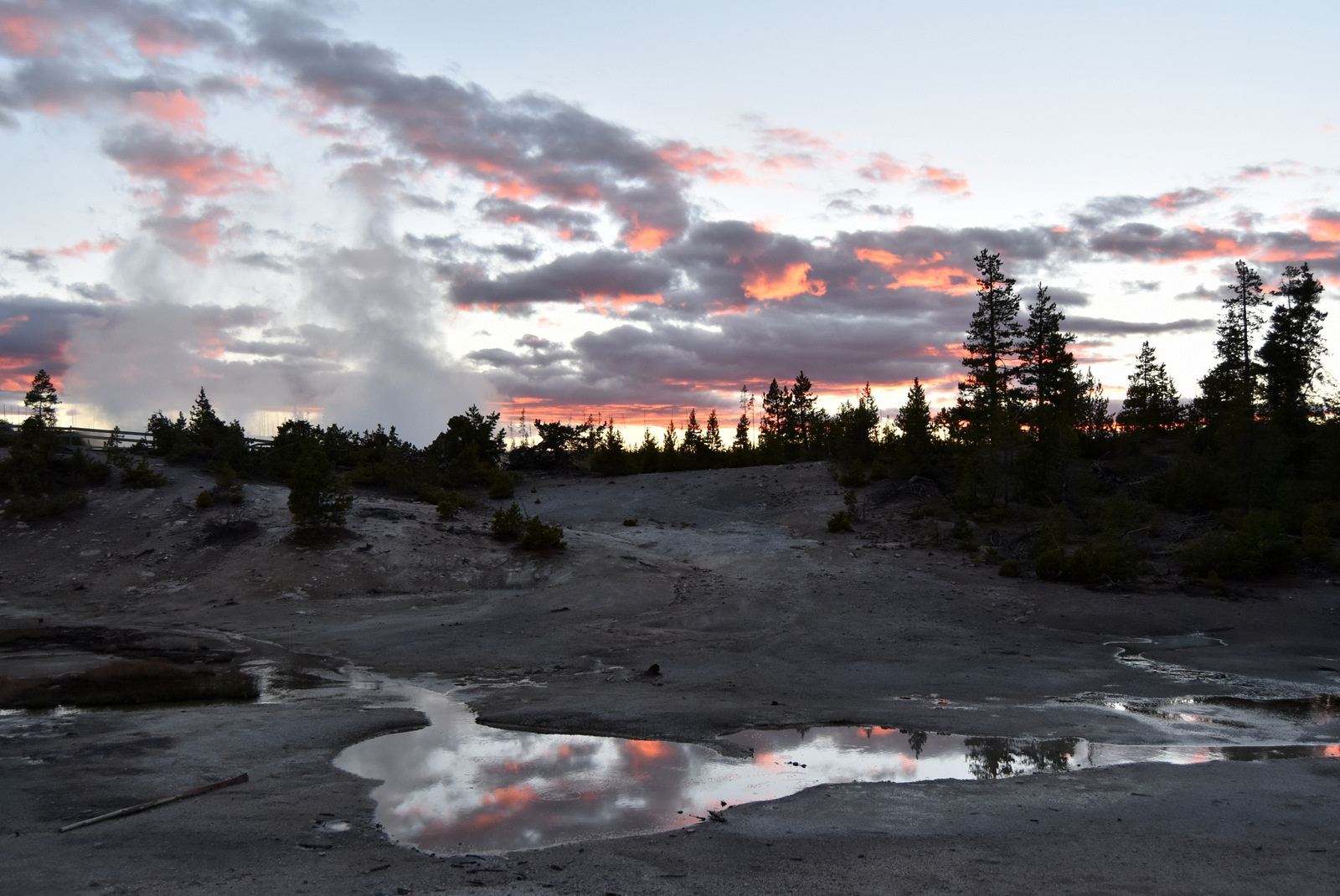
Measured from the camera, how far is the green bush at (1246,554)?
20562mm

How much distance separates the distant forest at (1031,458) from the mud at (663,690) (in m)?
1.50

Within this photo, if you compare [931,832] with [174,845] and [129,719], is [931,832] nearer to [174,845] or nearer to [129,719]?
[174,845]

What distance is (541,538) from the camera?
76.5 ft

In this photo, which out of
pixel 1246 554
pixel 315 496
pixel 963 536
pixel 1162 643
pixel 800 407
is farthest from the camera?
pixel 800 407

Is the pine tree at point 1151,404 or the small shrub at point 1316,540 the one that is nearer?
the small shrub at point 1316,540

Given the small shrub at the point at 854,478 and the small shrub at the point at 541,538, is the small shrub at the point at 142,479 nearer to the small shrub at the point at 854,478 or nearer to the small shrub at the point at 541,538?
the small shrub at the point at 541,538

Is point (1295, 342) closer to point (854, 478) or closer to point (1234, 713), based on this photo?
point (854, 478)

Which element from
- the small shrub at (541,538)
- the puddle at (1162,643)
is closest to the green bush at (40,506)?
the small shrub at (541,538)

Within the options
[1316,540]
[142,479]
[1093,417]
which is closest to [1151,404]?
[1093,417]

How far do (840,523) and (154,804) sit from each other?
2297cm

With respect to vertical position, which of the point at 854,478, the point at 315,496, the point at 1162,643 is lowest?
the point at 1162,643

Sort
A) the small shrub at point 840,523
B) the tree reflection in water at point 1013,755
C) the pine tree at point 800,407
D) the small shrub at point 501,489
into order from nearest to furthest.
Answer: the tree reflection in water at point 1013,755 → the small shrub at point 840,523 → the small shrub at point 501,489 → the pine tree at point 800,407

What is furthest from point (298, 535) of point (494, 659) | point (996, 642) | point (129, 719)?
point (996, 642)

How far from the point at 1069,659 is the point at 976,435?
2300cm
